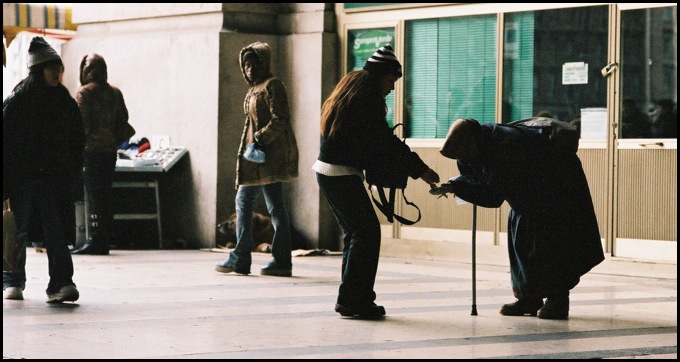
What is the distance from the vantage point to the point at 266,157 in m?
10.8

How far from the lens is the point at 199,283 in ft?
34.2

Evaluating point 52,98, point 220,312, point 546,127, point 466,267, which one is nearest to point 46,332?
point 220,312

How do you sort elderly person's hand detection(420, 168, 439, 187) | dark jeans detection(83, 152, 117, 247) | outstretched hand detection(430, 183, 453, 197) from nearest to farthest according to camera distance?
elderly person's hand detection(420, 168, 439, 187), outstretched hand detection(430, 183, 453, 197), dark jeans detection(83, 152, 117, 247)

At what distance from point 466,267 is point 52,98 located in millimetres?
4973

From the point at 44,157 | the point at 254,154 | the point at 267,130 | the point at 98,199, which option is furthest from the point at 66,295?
the point at 98,199

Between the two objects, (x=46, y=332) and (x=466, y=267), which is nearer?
(x=46, y=332)

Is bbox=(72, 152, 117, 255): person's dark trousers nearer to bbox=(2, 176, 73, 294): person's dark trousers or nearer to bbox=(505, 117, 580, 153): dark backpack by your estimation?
bbox=(2, 176, 73, 294): person's dark trousers

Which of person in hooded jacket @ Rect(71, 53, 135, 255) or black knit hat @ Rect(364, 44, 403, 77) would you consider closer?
black knit hat @ Rect(364, 44, 403, 77)

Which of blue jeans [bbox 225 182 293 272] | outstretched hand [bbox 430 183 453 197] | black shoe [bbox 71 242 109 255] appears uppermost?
outstretched hand [bbox 430 183 453 197]

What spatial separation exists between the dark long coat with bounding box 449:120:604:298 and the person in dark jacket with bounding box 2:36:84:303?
2613mm

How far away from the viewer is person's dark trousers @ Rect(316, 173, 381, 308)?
828 centimetres

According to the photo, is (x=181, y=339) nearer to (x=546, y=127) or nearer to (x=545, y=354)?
(x=545, y=354)

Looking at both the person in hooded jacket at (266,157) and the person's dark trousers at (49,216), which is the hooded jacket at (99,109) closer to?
the person in hooded jacket at (266,157)

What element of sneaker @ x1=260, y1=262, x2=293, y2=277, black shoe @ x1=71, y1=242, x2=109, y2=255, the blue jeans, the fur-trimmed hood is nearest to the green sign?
the fur-trimmed hood
